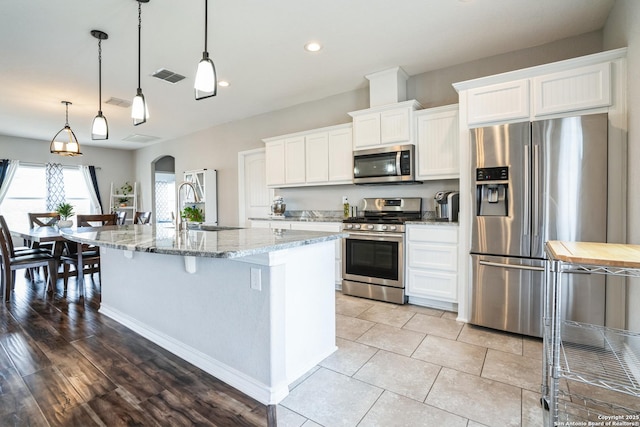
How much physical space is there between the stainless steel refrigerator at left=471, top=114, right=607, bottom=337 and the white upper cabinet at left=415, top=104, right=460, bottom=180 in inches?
21.4

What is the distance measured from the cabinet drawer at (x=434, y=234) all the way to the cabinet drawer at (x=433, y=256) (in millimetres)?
54

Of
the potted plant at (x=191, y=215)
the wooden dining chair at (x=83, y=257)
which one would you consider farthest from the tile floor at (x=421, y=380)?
the wooden dining chair at (x=83, y=257)

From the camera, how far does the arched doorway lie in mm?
7918

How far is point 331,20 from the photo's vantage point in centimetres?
264

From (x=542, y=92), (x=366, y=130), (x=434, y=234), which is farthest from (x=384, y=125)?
(x=542, y=92)

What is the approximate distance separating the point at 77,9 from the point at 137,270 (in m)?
2.15

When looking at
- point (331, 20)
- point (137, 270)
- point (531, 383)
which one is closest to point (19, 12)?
point (137, 270)

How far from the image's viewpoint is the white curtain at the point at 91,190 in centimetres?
743

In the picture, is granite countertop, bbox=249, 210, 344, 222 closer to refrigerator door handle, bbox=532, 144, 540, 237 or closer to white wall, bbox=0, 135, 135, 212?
refrigerator door handle, bbox=532, 144, 540, 237

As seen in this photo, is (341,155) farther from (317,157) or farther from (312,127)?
(312,127)

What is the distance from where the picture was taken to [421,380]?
193 cm

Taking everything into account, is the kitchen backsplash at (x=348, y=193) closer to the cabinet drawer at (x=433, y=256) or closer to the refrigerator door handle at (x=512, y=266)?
the cabinet drawer at (x=433, y=256)

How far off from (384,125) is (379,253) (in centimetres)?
151

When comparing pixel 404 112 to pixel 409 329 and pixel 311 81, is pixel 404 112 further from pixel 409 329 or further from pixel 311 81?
pixel 409 329
